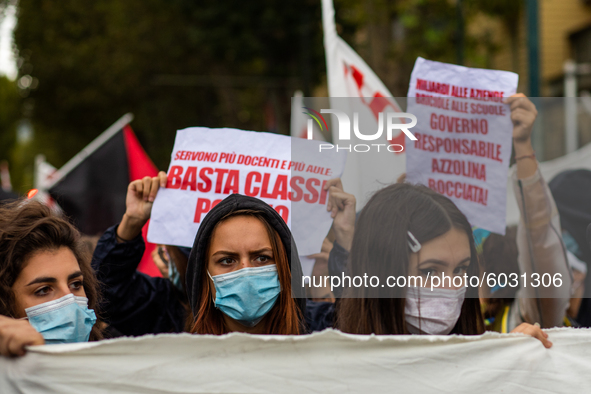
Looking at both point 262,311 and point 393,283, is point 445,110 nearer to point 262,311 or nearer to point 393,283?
point 393,283

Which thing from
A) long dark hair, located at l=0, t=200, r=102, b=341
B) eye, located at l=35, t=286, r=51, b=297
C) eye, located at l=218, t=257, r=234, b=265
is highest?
long dark hair, located at l=0, t=200, r=102, b=341

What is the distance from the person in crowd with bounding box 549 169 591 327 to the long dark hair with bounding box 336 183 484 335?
1.00 meters

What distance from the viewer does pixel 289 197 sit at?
277 cm

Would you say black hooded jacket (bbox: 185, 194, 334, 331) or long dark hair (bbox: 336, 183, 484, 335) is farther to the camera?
black hooded jacket (bbox: 185, 194, 334, 331)

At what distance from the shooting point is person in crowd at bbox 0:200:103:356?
7.02 ft

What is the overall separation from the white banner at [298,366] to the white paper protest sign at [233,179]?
79cm

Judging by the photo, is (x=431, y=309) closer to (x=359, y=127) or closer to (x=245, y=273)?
(x=245, y=273)

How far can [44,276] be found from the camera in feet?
7.29

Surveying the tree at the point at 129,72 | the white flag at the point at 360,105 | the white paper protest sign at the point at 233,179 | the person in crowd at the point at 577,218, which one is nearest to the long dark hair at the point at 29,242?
the white paper protest sign at the point at 233,179

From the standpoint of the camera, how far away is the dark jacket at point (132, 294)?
2.87 metres

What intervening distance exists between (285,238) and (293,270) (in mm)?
128

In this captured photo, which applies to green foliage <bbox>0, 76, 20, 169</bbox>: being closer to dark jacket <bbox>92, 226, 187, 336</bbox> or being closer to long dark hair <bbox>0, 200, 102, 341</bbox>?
dark jacket <bbox>92, 226, 187, 336</bbox>

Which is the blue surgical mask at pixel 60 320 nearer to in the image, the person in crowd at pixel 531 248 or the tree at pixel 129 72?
the person in crowd at pixel 531 248

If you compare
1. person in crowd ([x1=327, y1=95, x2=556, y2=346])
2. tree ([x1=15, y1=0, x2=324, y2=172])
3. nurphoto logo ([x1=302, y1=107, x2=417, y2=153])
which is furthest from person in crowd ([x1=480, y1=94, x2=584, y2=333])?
tree ([x1=15, y1=0, x2=324, y2=172])
